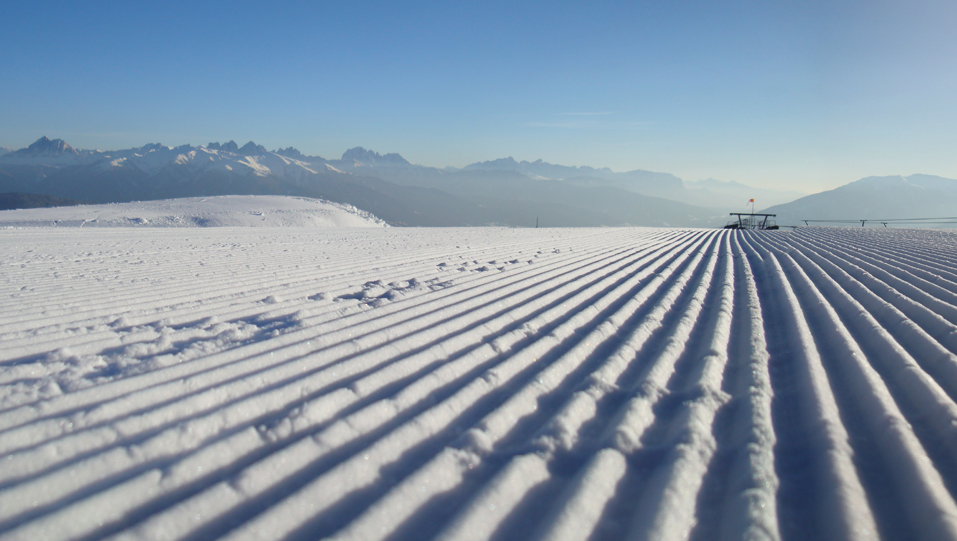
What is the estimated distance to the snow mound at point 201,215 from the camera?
2017 centimetres

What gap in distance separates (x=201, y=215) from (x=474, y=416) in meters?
27.6

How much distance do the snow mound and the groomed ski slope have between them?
66.9 feet

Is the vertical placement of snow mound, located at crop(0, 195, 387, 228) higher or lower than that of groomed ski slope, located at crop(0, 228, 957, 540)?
lower

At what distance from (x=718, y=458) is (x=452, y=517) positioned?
46.3 inches

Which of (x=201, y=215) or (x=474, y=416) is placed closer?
(x=474, y=416)

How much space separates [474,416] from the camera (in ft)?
6.93

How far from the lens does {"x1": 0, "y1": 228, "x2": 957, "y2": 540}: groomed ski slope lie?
1.43 metres

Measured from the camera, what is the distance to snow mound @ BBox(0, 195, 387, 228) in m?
20.2

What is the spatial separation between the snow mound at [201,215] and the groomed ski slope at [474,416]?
20.4 m

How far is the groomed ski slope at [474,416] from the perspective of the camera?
143 centimetres

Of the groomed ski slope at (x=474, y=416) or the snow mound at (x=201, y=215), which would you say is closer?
the groomed ski slope at (x=474, y=416)

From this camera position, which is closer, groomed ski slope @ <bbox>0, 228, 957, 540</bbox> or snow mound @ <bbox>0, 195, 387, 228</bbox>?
groomed ski slope @ <bbox>0, 228, 957, 540</bbox>

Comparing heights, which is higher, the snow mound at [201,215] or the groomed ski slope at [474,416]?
the groomed ski slope at [474,416]

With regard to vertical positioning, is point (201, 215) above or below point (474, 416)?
below
